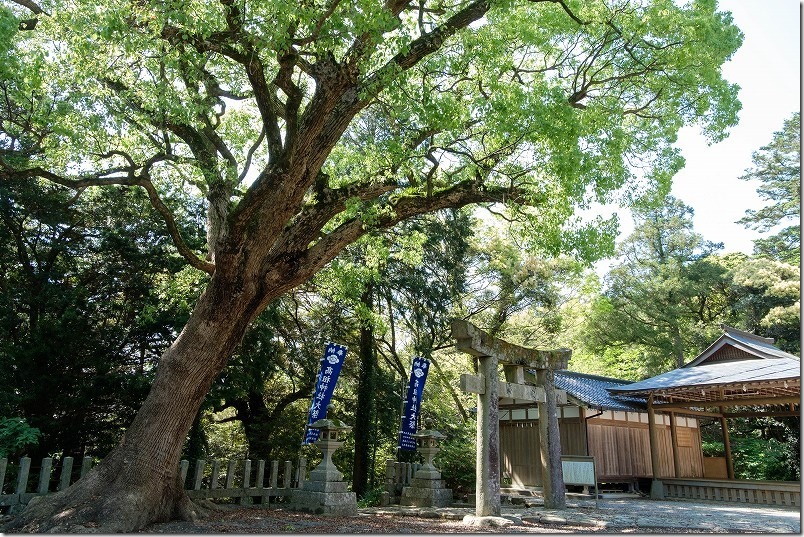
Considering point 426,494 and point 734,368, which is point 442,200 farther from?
point 734,368

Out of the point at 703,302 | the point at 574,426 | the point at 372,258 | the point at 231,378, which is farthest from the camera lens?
the point at 703,302

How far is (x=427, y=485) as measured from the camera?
37.7ft

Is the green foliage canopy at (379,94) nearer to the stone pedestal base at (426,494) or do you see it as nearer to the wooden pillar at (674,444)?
the stone pedestal base at (426,494)

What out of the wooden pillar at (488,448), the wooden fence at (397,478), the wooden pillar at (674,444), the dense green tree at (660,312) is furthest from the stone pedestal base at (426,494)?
the dense green tree at (660,312)

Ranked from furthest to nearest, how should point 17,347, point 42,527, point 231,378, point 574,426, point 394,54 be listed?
1. point 574,426
2. point 231,378
3. point 17,347
4. point 394,54
5. point 42,527

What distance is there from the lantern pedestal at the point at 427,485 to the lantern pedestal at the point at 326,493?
7.51ft

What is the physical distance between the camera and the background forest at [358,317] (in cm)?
1108

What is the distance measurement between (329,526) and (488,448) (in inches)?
98.5

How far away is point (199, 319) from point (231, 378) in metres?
5.58

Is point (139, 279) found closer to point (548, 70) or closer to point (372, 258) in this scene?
point (372, 258)

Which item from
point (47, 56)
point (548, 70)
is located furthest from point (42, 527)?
point (548, 70)

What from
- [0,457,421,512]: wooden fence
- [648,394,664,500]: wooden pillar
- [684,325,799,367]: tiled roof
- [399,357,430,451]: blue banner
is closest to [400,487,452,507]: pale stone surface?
[0,457,421,512]: wooden fence

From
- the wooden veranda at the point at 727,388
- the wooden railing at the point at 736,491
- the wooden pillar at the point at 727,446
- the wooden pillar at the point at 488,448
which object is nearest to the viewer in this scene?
the wooden pillar at the point at 488,448

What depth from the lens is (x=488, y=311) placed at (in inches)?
744
